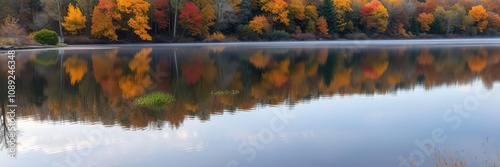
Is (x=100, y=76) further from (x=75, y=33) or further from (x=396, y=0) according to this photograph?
(x=396, y=0)

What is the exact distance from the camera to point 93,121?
13.9 metres

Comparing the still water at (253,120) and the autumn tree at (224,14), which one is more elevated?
the autumn tree at (224,14)

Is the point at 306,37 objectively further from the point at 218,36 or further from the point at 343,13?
the point at 218,36

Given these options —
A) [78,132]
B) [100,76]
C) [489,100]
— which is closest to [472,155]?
[489,100]

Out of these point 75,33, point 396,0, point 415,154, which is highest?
point 396,0

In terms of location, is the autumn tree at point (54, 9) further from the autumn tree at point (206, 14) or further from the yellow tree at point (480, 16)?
the yellow tree at point (480, 16)

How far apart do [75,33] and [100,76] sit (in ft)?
154

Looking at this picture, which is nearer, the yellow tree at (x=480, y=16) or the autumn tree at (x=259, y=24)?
the autumn tree at (x=259, y=24)

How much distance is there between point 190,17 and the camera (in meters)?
71.8

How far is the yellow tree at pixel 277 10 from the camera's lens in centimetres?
8024

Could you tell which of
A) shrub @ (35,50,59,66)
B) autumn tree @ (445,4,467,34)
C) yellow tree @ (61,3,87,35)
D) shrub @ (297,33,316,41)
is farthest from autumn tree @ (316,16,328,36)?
shrub @ (35,50,59,66)

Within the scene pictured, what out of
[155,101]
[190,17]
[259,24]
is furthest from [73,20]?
[155,101]

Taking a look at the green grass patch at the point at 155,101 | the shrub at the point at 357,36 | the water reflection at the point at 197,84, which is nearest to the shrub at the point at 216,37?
the shrub at the point at 357,36

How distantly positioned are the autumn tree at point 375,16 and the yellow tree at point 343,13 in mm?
3026
